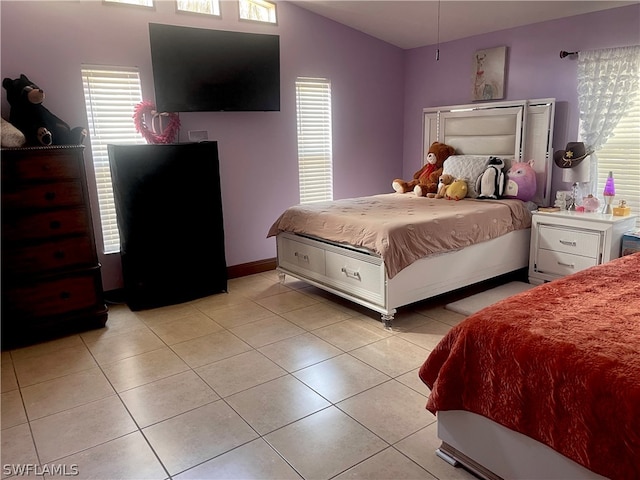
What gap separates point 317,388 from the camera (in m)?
2.51

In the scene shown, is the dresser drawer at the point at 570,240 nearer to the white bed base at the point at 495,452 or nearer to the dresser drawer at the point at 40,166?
the white bed base at the point at 495,452

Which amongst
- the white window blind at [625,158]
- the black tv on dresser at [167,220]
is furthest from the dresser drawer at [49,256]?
the white window blind at [625,158]

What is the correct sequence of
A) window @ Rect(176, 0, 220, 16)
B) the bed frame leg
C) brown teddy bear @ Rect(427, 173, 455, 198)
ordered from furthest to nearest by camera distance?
brown teddy bear @ Rect(427, 173, 455, 198), window @ Rect(176, 0, 220, 16), the bed frame leg

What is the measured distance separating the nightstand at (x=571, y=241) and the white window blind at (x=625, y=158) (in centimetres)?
25

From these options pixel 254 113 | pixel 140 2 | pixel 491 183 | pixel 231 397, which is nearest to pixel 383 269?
pixel 231 397

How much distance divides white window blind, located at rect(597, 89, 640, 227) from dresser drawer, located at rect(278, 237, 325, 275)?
8.17 ft

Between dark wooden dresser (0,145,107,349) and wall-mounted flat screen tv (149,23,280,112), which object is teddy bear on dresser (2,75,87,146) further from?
wall-mounted flat screen tv (149,23,280,112)

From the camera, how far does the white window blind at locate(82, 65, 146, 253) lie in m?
3.67

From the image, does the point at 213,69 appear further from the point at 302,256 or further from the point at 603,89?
the point at 603,89

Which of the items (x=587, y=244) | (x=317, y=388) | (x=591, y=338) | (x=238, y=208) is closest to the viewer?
(x=591, y=338)

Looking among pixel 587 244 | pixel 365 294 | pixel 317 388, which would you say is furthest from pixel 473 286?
pixel 317 388

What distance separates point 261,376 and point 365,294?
1.06 meters

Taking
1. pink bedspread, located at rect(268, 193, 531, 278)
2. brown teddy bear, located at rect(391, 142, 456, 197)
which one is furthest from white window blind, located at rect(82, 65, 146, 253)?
brown teddy bear, located at rect(391, 142, 456, 197)

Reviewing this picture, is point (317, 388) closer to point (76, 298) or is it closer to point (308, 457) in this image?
point (308, 457)
